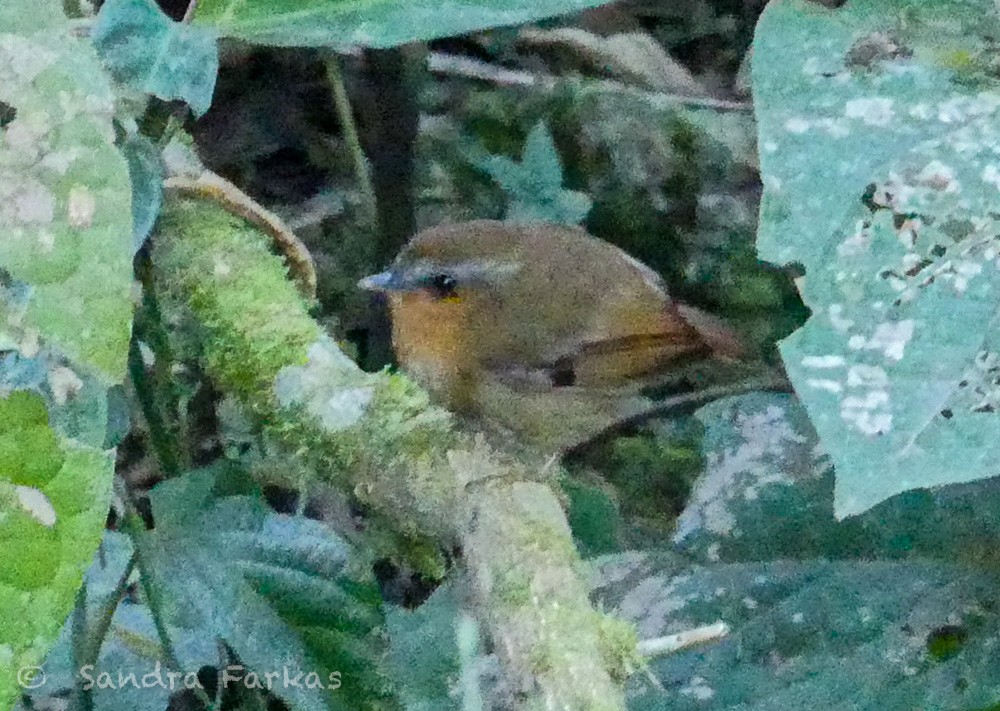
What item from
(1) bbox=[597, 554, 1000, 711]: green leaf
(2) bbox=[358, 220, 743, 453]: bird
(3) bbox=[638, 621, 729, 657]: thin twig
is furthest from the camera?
(2) bbox=[358, 220, 743, 453]: bird

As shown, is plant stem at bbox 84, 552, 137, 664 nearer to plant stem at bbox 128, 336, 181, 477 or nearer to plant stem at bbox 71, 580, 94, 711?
plant stem at bbox 71, 580, 94, 711

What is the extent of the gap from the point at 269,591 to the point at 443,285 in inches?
43.9

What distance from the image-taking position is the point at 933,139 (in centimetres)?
94

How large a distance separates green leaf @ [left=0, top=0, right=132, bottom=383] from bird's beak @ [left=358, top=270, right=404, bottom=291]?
119 cm

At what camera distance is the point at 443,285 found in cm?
215

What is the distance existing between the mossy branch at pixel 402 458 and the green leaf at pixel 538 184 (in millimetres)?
805

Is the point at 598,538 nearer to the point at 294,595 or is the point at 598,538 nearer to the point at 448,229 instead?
the point at 294,595

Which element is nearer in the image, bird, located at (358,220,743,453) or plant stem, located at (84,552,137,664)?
plant stem, located at (84,552,137,664)

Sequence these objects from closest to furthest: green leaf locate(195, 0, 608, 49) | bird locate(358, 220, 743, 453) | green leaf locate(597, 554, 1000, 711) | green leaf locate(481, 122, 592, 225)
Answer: green leaf locate(195, 0, 608, 49), green leaf locate(597, 554, 1000, 711), green leaf locate(481, 122, 592, 225), bird locate(358, 220, 743, 453)

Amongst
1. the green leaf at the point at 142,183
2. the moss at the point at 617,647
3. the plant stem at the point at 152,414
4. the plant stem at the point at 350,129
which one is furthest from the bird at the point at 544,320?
the moss at the point at 617,647

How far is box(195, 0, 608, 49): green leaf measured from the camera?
3.40ft

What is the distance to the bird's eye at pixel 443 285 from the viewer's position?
2.13 meters

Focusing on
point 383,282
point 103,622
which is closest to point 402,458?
point 103,622

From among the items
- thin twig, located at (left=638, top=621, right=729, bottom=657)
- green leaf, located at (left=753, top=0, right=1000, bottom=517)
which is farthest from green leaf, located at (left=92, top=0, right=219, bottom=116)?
thin twig, located at (left=638, top=621, right=729, bottom=657)
